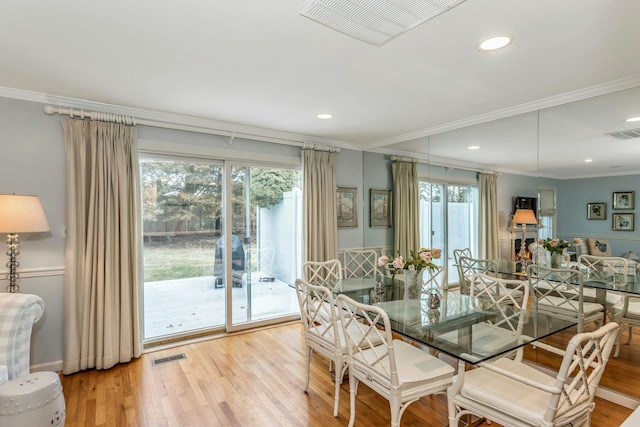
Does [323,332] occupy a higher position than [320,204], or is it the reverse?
[320,204]

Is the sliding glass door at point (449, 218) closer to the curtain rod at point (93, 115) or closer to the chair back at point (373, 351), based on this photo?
the chair back at point (373, 351)

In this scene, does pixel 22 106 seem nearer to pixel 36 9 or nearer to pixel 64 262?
pixel 64 262

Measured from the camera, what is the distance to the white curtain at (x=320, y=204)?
4.39 metres

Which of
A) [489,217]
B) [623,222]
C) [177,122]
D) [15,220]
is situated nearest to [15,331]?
[15,220]

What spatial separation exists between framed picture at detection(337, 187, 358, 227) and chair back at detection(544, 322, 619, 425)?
3.40 meters

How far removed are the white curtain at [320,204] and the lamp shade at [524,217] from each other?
2187 millimetres

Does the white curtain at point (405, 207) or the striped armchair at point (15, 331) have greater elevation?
the white curtain at point (405, 207)

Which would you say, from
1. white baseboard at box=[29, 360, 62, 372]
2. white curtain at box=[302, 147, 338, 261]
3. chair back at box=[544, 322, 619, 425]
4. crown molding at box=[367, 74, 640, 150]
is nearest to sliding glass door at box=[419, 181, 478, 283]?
crown molding at box=[367, 74, 640, 150]

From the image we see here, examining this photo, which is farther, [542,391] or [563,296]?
[563,296]

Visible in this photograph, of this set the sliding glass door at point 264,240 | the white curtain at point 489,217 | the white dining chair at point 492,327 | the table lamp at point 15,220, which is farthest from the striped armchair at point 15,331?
the white curtain at point 489,217

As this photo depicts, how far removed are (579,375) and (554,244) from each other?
1899 millimetres

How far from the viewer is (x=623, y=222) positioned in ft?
8.80

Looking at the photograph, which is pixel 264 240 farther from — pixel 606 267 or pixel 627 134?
pixel 627 134

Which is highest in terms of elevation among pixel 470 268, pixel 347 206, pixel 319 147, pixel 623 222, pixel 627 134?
pixel 319 147
